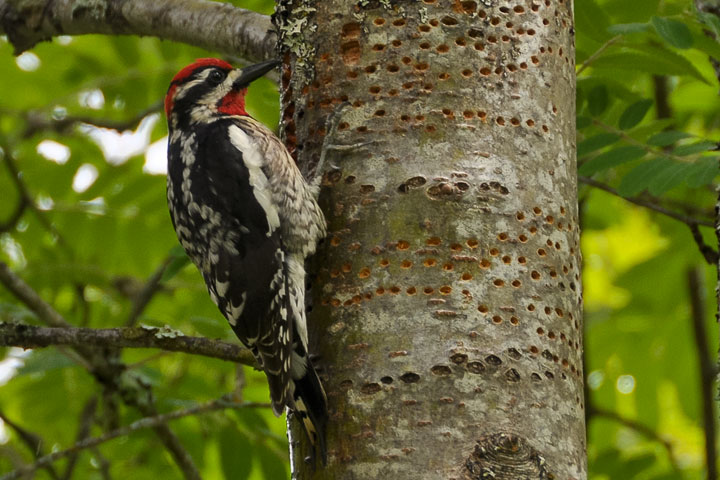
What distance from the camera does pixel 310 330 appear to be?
2.59 m

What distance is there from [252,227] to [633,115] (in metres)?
1.41

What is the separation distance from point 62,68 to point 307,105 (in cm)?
313

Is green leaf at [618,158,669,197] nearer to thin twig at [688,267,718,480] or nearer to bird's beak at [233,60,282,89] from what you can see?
bird's beak at [233,60,282,89]

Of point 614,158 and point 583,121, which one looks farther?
point 583,121

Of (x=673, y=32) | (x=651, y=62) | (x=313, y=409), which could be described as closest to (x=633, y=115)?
(x=651, y=62)

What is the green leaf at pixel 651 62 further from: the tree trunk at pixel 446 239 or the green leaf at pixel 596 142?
the tree trunk at pixel 446 239

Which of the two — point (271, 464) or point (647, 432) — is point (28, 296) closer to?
point (271, 464)

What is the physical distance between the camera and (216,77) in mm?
3764

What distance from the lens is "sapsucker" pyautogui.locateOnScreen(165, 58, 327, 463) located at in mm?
2686

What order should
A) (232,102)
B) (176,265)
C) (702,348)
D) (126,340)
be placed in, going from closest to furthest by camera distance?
1. (126,340)
2. (176,265)
3. (232,102)
4. (702,348)

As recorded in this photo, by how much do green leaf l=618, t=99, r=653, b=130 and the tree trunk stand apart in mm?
626

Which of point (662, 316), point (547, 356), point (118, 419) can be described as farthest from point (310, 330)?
point (662, 316)

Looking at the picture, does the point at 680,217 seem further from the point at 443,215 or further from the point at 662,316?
the point at 662,316

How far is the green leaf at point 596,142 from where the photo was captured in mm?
3338
